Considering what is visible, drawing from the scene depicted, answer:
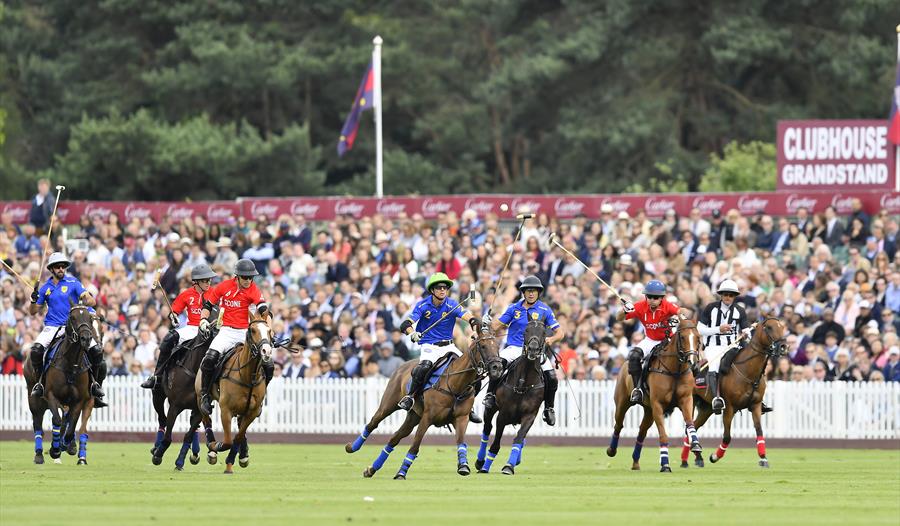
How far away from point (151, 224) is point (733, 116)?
1973 centimetres

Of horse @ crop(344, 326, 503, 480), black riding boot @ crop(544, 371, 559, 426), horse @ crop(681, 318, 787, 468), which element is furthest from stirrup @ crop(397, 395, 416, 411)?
horse @ crop(681, 318, 787, 468)

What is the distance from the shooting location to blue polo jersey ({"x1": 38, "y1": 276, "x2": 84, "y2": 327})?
21547 mm

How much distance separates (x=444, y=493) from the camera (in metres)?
16.7

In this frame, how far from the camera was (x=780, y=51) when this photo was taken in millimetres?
46219

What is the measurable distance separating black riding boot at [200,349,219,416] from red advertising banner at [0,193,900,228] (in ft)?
35.7

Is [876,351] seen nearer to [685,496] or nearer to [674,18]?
[685,496]

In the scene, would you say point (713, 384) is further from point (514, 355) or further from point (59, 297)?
point (59, 297)

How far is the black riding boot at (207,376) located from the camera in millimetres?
19531

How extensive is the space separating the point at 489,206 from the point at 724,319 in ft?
38.7

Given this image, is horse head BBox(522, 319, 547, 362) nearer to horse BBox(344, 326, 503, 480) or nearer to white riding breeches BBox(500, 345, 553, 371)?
horse BBox(344, 326, 503, 480)

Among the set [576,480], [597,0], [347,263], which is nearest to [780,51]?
[597,0]

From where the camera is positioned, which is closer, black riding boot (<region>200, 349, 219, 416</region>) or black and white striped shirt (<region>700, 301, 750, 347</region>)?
black riding boot (<region>200, 349, 219, 416</region>)

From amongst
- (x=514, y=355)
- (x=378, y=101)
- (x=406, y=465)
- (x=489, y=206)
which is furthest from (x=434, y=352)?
(x=378, y=101)

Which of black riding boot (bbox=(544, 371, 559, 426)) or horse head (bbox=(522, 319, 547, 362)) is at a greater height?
horse head (bbox=(522, 319, 547, 362))
